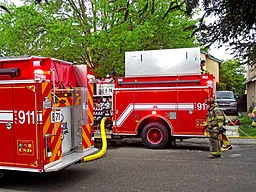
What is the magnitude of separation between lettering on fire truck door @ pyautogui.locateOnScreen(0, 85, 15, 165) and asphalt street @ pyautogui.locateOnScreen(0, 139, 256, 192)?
2.08 ft

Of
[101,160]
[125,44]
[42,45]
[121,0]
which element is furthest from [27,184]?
[42,45]

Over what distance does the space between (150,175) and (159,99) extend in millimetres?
3600

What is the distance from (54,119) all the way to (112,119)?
16.7ft

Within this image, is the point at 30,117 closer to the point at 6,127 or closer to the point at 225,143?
the point at 6,127

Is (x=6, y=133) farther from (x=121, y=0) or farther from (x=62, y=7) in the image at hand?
(x=62, y=7)

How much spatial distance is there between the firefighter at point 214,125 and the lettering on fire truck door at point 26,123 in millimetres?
4824

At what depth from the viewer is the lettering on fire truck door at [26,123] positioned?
5719mm

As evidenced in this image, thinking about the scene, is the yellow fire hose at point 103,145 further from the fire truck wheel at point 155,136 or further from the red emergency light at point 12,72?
the red emergency light at point 12,72

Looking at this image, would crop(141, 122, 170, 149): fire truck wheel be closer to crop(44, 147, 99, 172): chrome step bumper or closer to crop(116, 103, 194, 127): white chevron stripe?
crop(116, 103, 194, 127): white chevron stripe

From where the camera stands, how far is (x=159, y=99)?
10.2 metres

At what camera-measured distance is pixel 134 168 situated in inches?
302

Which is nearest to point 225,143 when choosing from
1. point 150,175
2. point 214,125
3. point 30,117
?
point 214,125

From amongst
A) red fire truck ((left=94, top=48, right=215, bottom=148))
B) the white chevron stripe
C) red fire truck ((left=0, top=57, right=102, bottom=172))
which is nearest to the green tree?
red fire truck ((left=94, top=48, right=215, bottom=148))

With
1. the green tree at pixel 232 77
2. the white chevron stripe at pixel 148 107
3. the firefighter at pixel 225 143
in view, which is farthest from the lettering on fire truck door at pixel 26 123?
the green tree at pixel 232 77
